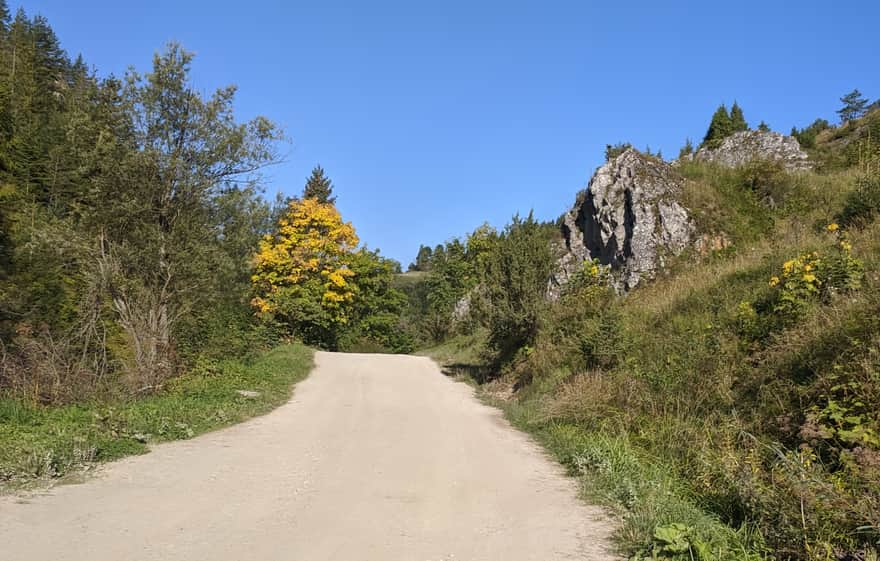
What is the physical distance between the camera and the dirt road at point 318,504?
4.47 m

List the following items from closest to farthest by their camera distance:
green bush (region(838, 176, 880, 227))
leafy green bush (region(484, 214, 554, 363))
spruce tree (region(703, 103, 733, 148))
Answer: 1. green bush (region(838, 176, 880, 227))
2. leafy green bush (region(484, 214, 554, 363))
3. spruce tree (region(703, 103, 733, 148))

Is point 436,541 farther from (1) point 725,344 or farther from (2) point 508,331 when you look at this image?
(2) point 508,331

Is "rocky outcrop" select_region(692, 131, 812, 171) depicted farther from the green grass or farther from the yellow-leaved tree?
the yellow-leaved tree

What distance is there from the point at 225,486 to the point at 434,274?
170 ft

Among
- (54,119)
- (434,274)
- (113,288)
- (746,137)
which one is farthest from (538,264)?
(434,274)

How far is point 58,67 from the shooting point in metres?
56.4

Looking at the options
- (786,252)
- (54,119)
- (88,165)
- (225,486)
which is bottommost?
(225,486)

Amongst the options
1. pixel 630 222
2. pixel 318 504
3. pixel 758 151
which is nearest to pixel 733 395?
pixel 318 504

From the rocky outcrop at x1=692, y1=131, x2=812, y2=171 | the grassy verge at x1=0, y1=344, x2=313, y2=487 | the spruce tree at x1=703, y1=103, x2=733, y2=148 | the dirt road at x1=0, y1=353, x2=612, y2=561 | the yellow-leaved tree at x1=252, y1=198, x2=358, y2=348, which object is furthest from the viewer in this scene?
the spruce tree at x1=703, y1=103, x2=733, y2=148

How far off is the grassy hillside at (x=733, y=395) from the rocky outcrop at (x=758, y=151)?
22.8 ft

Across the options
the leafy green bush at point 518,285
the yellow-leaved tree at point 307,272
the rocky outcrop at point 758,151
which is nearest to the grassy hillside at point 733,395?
the leafy green bush at point 518,285

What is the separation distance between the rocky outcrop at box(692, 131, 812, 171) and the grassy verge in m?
20.5

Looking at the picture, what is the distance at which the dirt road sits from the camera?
4.47 meters

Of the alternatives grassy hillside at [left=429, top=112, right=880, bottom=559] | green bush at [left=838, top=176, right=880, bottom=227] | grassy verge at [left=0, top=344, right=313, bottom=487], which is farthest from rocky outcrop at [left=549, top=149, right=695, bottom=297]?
grassy verge at [left=0, top=344, right=313, bottom=487]
